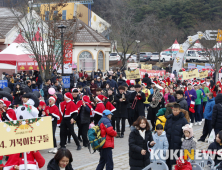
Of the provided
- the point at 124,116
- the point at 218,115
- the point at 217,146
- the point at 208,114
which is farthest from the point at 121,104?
the point at 217,146

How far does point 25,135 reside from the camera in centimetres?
469

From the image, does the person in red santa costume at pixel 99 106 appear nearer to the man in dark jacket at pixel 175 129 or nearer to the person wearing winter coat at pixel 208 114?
the man in dark jacket at pixel 175 129

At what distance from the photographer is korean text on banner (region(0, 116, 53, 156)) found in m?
4.55

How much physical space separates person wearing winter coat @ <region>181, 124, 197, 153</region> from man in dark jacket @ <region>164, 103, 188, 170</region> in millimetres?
167

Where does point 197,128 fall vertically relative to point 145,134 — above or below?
below

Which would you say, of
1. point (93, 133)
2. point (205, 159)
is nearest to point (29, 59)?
point (93, 133)

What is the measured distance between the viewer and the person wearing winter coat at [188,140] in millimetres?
6344

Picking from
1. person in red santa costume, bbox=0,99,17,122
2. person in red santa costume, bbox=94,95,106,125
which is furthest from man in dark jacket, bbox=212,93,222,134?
person in red santa costume, bbox=0,99,17,122

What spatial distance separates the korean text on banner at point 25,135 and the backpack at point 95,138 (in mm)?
1772

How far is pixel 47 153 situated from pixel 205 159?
4826 millimetres

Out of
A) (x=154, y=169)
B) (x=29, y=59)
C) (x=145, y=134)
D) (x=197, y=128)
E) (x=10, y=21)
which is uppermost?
(x=10, y=21)

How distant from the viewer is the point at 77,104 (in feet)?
31.1

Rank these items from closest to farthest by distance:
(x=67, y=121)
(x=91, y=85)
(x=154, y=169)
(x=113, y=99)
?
(x=154, y=169), (x=67, y=121), (x=113, y=99), (x=91, y=85)

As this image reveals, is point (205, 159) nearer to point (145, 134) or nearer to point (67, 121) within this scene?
point (145, 134)
